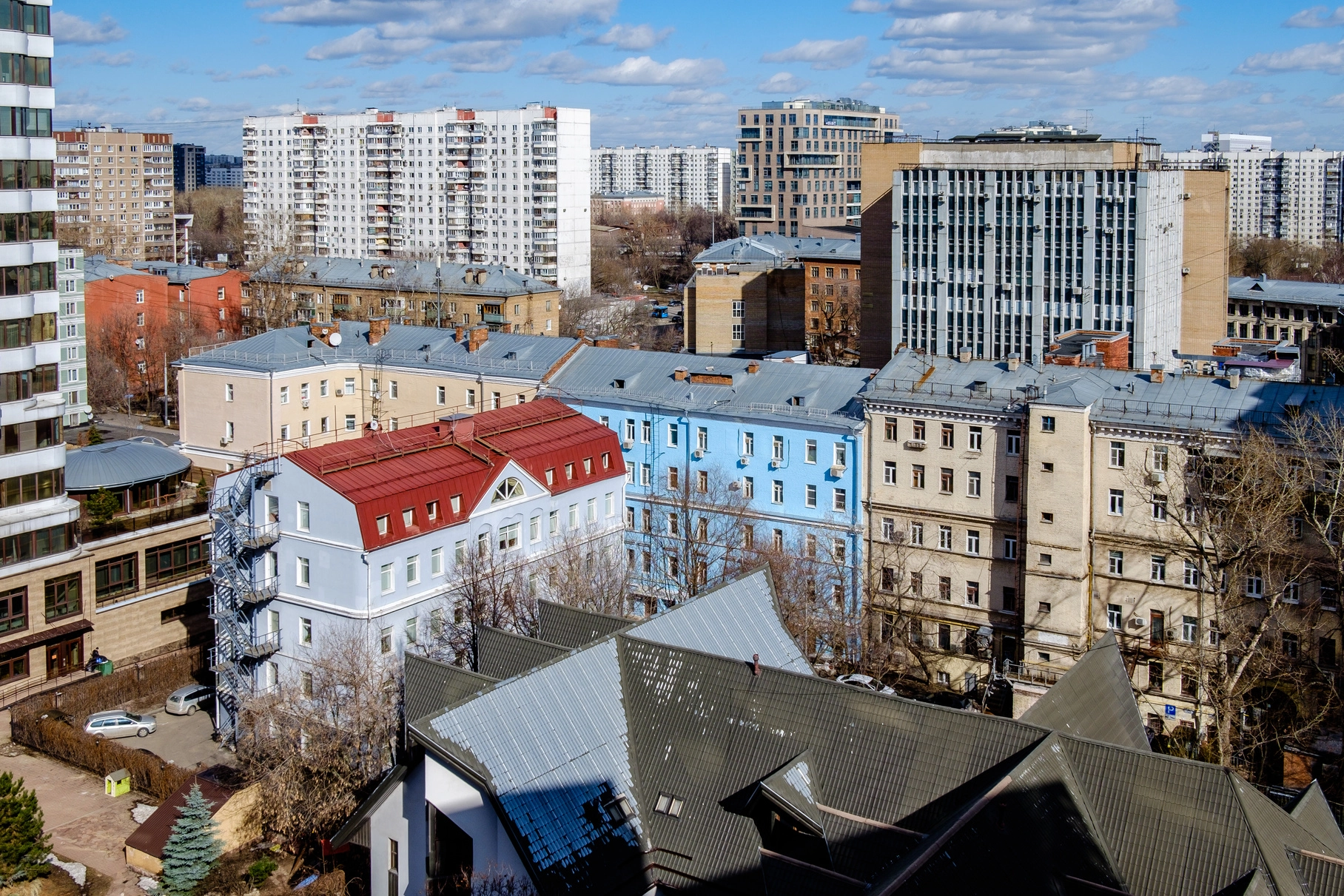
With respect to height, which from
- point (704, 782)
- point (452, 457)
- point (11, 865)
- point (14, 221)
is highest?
point (14, 221)

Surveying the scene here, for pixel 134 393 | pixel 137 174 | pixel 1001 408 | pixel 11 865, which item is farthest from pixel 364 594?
pixel 137 174

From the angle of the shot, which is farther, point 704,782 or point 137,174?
point 137,174

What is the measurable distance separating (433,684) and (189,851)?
8741 millimetres

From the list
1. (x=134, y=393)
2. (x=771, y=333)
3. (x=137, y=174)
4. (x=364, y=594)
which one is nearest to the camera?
(x=364, y=594)

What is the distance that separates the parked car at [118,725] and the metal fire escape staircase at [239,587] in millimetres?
2370

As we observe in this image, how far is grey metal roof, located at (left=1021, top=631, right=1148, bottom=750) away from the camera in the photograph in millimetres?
26719

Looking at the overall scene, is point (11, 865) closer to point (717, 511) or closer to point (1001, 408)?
point (717, 511)

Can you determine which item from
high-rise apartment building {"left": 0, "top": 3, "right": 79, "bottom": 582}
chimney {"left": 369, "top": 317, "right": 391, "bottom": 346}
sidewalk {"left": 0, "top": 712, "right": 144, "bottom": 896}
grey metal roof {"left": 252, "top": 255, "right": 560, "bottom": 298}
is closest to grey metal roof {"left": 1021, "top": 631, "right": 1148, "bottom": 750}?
sidewalk {"left": 0, "top": 712, "right": 144, "bottom": 896}

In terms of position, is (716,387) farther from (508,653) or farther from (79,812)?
(79,812)

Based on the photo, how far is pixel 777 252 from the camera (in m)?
125

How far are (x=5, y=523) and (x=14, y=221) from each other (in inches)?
402

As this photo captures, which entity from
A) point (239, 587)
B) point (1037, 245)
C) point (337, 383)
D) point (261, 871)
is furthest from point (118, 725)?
point (1037, 245)

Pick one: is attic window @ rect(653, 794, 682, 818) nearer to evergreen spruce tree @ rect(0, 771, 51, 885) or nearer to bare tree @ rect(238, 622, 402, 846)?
bare tree @ rect(238, 622, 402, 846)

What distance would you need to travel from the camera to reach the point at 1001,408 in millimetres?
46969
